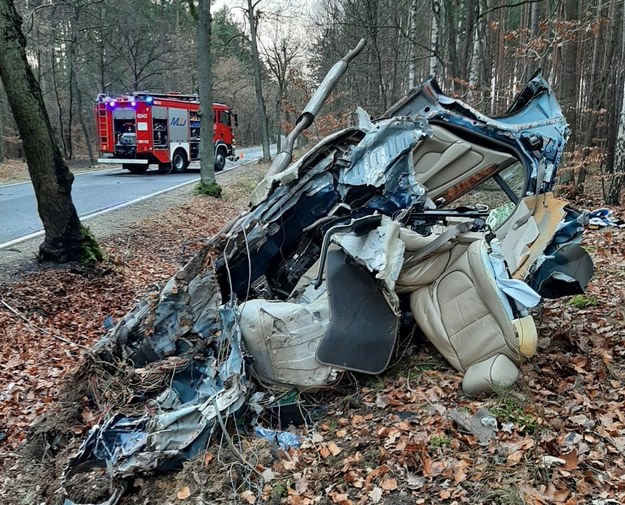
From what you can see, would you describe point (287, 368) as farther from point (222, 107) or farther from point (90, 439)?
point (222, 107)

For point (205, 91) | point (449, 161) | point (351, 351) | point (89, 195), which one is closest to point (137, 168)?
point (89, 195)

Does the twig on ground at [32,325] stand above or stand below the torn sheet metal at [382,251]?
below

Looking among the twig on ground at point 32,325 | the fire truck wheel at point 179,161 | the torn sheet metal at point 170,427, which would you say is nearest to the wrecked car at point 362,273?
the torn sheet metal at point 170,427

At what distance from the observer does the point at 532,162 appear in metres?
4.48

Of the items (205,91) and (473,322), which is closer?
(473,322)

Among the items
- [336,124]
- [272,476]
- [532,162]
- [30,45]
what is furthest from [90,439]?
[30,45]

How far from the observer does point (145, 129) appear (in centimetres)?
1905

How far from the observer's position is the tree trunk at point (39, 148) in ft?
20.5

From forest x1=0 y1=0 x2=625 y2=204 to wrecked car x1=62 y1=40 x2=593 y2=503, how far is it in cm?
476

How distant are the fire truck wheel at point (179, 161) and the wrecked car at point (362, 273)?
54.4ft

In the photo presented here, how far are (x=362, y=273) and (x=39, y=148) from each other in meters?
5.03

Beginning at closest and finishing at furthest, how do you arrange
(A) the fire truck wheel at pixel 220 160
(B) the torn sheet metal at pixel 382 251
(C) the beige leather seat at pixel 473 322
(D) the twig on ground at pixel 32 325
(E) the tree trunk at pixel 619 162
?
1. (C) the beige leather seat at pixel 473 322
2. (B) the torn sheet metal at pixel 382 251
3. (D) the twig on ground at pixel 32 325
4. (E) the tree trunk at pixel 619 162
5. (A) the fire truck wheel at pixel 220 160

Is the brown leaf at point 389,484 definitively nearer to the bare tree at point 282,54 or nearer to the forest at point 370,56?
the forest at point 370,56

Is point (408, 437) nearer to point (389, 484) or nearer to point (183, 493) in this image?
point (389, 484)
